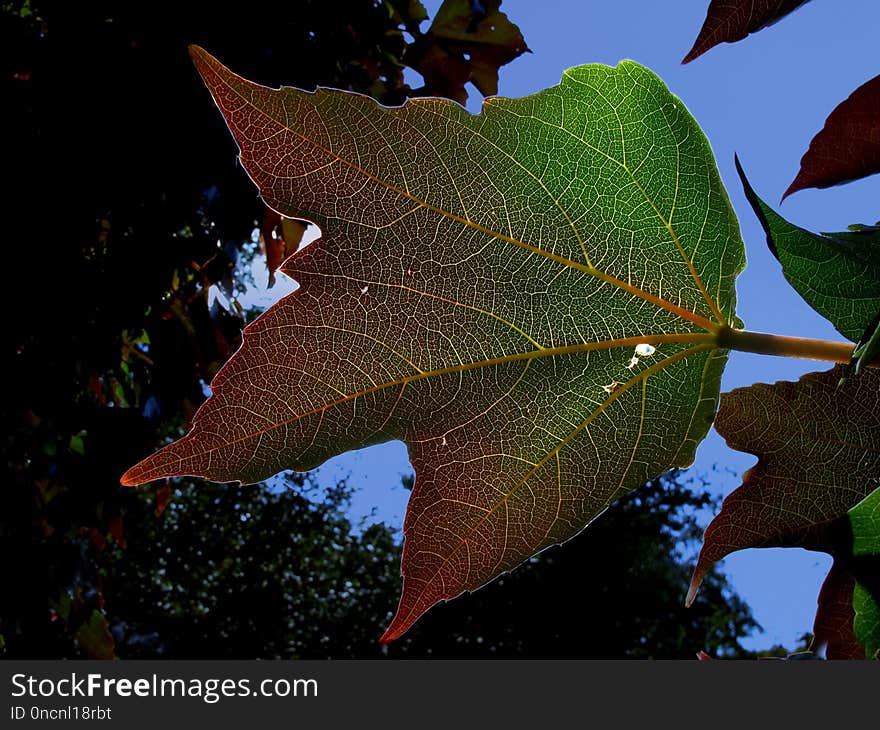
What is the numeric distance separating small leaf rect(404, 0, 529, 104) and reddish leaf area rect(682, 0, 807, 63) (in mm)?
1423

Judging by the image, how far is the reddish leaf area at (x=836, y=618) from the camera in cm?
31

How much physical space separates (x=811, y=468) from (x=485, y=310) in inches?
5.9

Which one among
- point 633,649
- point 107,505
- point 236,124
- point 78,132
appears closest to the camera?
point 236,124

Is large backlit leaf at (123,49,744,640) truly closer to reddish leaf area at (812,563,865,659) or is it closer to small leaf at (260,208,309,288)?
reddish leaf area at (812,563,865,659)

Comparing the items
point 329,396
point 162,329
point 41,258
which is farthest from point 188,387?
point 329,396

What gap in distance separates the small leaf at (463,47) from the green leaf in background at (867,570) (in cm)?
145

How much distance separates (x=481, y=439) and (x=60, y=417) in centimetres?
167

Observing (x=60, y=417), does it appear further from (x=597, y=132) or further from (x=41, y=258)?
(x=597, y=132)

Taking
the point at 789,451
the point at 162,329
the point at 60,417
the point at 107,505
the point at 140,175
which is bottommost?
the point at 789,451

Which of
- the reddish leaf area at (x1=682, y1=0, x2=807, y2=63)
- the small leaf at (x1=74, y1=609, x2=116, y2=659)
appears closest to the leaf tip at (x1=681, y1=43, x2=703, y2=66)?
the reddish leaf area at (x1=682, y1=0, x2=807, y2=63)

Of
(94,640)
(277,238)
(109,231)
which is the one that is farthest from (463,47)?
(94,640)

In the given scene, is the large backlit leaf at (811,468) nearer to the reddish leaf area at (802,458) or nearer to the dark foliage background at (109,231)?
the reddish leaf area at (802,458)

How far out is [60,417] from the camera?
1.72m

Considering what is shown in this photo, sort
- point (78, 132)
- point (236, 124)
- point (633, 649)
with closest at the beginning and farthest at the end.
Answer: point (236, 124) → point (78, 132) → point (633, 649)
